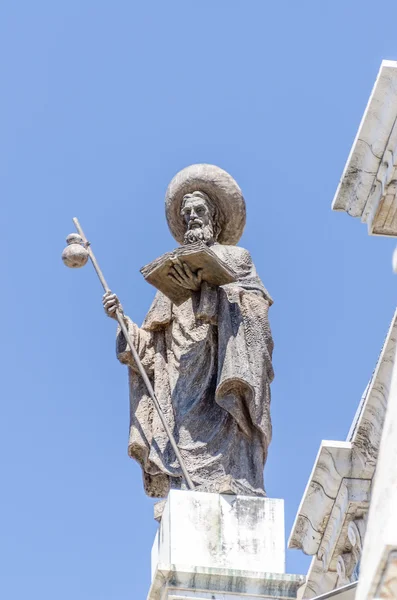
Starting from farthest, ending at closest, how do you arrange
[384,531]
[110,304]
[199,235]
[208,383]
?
[199,235] → [110,304] → [208,383] → [384,531]

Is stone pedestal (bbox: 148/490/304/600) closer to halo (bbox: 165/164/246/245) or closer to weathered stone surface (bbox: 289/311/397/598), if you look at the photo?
weathered stone surface (bbox: 289/311/397/598)

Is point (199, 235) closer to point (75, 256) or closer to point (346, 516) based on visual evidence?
point (75, 256)

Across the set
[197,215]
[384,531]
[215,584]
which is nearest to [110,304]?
[197,215]

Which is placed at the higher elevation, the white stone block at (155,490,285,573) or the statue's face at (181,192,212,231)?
the statue's face at (181,192,212,231)

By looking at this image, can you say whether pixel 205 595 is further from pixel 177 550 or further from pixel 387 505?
pixel 387 505

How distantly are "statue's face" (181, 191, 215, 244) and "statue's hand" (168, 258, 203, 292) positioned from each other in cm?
69

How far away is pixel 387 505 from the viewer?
28.0 feet

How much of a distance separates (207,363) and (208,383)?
0.18 m

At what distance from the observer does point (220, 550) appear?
13.6 meters

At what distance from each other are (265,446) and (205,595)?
5.29 ft

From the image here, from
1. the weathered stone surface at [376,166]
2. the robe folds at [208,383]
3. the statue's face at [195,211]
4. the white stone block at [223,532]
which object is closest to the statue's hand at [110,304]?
the robe folds at [208,383]

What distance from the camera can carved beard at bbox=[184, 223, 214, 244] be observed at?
50.8 ft

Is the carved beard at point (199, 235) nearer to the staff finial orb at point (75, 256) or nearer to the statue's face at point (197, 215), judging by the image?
the statue's face at point (197, 215)

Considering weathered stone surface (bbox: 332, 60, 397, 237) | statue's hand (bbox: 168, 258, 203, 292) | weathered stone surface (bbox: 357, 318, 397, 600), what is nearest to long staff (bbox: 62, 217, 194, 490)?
statue's hand (bbox: 168, 258, 203, 292)
